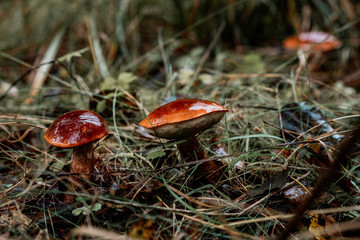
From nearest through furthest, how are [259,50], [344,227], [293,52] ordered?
[344,227] → [293,52] → [259,50]

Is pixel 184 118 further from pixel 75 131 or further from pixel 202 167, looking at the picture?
pixel 75 131

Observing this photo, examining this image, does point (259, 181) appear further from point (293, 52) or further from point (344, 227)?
point (293, 52)

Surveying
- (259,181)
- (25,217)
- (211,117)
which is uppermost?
(211,117)

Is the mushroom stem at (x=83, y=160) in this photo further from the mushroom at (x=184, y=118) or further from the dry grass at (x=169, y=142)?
the mushroom at (x=184, y=118)

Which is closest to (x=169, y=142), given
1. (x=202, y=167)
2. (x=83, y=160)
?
(x=202, y=167)

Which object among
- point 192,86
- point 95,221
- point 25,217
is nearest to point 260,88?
point 192,86

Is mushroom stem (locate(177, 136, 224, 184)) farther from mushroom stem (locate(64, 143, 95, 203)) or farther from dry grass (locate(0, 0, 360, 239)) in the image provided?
mushroom stem (locate(64, 143, 95, 203))

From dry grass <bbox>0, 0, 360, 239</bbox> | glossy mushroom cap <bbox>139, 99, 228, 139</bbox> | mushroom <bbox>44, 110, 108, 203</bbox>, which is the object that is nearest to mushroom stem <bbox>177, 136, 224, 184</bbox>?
dry grass <bbox>0, 0, 360, 239</bbox>
